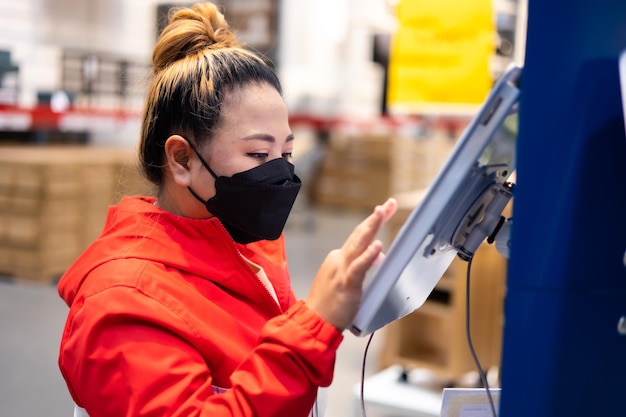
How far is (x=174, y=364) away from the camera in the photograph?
95cm

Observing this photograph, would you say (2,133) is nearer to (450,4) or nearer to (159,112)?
(450,4)

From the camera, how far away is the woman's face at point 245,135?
1.12 m

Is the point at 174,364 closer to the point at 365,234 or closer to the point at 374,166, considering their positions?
the point at 365,234

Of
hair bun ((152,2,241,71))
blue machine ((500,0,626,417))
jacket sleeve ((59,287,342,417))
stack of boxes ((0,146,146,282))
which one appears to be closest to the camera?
blue machine ((500,0,626,417))

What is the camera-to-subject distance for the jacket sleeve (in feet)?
2.97

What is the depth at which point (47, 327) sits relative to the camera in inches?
153

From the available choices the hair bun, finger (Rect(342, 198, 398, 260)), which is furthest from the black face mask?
finger (Rect(342, 198, 398, 260))

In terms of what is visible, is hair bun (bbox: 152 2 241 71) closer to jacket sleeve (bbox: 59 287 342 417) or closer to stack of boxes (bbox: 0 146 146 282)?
jacket sleeve (bbox: 59 287 342 417)

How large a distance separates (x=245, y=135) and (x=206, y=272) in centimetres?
23

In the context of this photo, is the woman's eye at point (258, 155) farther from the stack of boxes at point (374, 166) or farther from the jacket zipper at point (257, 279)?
the stack of boxes at point (374, 166)

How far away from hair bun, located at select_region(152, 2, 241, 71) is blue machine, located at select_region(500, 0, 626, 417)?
0.67 metres

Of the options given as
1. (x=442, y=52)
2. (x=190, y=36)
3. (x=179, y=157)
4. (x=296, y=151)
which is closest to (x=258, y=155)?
(x=179, y=157)

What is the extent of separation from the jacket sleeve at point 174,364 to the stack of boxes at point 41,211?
381 centimetres

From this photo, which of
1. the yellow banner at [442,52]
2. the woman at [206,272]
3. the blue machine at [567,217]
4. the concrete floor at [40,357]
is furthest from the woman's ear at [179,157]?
the yellow banner at [442,52]
